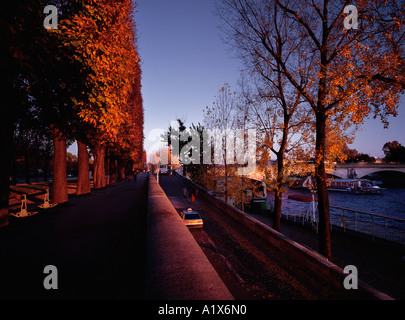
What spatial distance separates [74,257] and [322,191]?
9.36 meters

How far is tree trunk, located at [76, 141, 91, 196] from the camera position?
20.8m

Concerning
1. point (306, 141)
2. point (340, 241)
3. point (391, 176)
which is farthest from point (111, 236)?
point (391, 176)

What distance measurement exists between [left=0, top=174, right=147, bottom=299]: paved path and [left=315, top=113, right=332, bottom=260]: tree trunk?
7104 millimetres

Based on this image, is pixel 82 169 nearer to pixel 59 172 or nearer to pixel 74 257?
pixel 59 172

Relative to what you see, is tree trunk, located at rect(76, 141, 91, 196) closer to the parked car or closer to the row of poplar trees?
the row of poplar trees

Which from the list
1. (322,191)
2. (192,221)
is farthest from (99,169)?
(322,191)

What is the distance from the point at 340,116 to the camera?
29.7 feet

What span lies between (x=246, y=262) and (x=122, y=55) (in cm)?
1112

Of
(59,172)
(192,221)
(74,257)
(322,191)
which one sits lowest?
(192,221)

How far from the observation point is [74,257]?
7027 millimetres

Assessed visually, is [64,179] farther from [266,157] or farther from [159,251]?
[266,157]

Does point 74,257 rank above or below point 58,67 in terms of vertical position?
below

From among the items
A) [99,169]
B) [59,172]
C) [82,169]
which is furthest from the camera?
[99,169]

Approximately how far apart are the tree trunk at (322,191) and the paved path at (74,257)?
7.10 m
